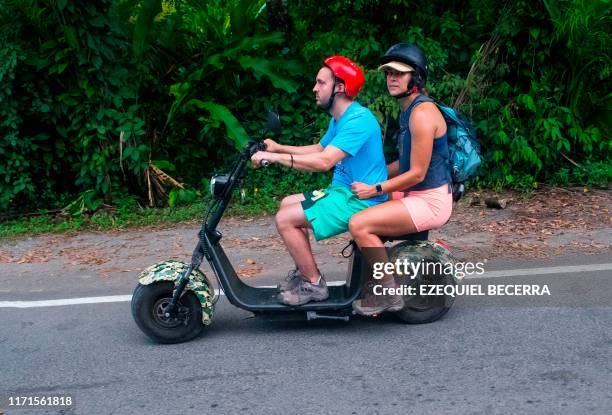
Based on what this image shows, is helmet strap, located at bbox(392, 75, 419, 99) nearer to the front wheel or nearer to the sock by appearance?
the sock

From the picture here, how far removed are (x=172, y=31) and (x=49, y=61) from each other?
1.55 meters

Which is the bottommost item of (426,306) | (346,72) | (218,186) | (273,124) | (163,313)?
(426,306)

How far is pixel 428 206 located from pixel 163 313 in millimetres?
1849

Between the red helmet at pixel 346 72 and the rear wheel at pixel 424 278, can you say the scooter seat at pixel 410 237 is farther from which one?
the red helmet at pixel 346 72

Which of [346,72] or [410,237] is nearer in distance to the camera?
[346,72]

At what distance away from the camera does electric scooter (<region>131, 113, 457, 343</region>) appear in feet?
15.1

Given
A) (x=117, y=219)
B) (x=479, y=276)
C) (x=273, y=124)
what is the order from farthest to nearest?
1. (x=117, y=219)
2. (x=479, y=276)
3. (x=273, y=124)

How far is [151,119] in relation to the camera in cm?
916

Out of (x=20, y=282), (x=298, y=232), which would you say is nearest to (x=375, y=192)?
(x=298, y=232)

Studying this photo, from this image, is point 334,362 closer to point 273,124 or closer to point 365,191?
point 365,191

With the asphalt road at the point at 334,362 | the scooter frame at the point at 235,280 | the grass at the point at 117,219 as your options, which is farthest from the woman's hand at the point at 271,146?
the grass at the point at 117,219

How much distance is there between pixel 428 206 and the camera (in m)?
4.73

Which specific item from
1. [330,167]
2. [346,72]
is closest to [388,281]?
[330,167]

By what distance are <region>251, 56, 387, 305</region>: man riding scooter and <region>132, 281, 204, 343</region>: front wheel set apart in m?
0.58
